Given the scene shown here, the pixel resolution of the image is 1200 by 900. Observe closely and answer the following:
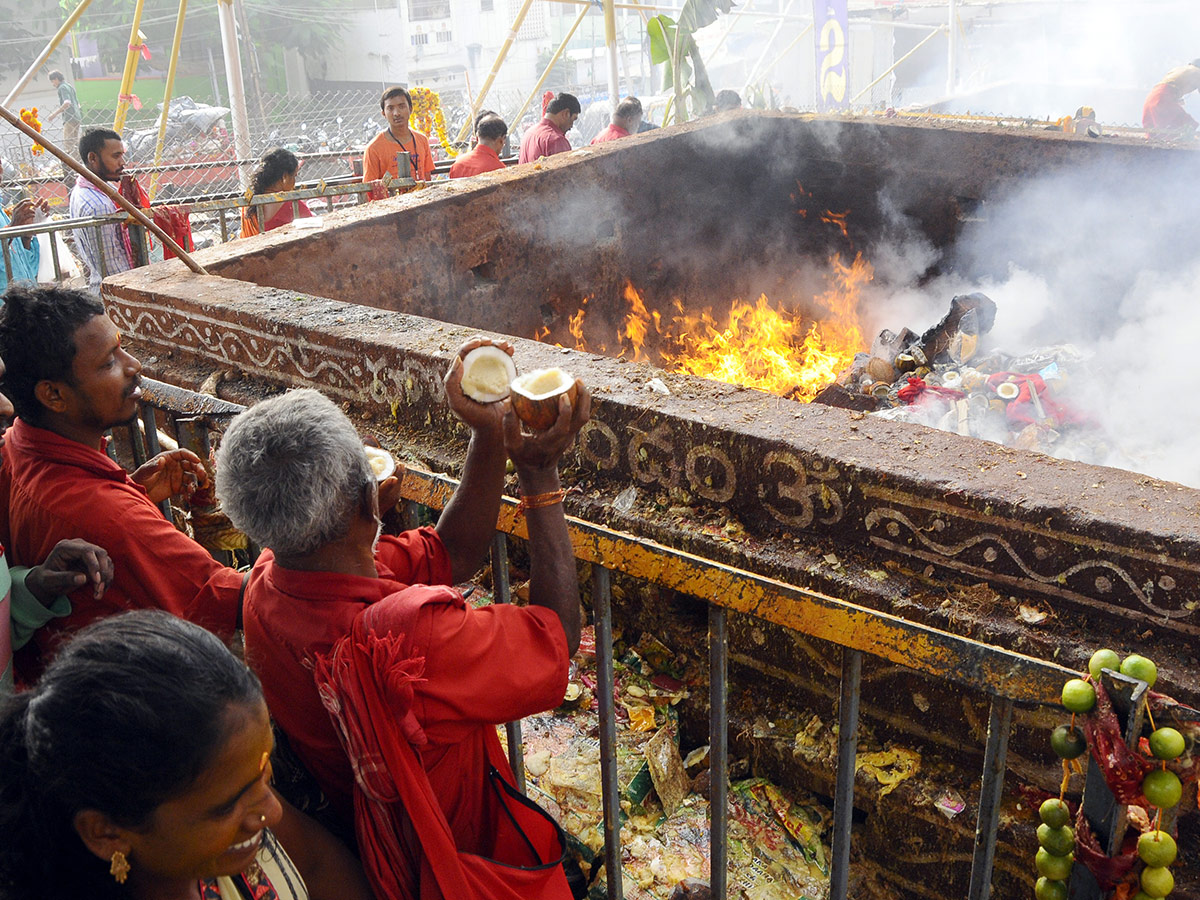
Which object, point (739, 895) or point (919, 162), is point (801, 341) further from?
point (739, 895)

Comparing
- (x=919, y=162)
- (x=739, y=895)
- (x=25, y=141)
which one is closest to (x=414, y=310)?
(x=739, y=895)

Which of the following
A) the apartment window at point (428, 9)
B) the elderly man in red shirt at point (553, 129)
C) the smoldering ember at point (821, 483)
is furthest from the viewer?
the apartment window at point (428, 9)

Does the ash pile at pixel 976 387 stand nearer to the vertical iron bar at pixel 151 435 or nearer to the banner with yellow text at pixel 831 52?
the vertical iron bar at pixel 151 435

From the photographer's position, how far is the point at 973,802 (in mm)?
2918

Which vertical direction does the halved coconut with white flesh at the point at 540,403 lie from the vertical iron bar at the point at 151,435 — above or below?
above

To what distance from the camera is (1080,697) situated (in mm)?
1405

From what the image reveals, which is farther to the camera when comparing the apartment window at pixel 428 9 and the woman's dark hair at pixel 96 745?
the apartment window at pixel 428 9

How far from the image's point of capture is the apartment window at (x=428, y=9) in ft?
121

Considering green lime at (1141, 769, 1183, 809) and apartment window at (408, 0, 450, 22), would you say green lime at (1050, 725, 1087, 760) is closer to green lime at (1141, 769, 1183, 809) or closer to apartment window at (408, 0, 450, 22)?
green lime at (1141, 769, 1183, 809)

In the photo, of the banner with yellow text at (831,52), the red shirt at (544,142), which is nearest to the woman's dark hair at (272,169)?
the red shirt at (544,142)

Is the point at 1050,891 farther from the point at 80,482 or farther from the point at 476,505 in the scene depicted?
the point at 80,482

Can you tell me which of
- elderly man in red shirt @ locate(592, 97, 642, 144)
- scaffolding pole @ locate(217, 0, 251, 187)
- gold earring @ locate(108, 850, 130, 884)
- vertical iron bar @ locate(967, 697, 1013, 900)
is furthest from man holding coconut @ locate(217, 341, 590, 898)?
scaffolding pole @ locate(217, 0, 251, 187)

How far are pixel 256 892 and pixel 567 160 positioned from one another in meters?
5.47

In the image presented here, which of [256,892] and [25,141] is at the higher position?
[25,141]
